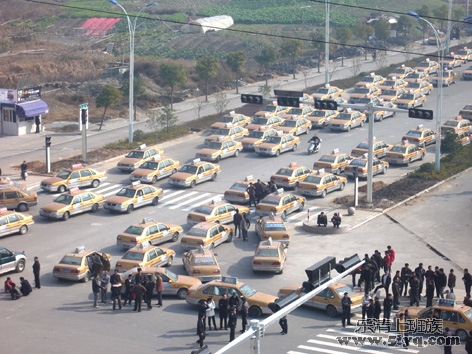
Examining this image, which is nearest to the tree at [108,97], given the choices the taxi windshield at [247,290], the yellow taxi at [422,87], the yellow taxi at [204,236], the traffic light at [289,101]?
the traffic light at [289,101]

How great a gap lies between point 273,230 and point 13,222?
11202mm

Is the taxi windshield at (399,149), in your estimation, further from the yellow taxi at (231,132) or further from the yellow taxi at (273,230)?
the yellow taxi at (273,230)

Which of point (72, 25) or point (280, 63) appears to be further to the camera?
point (72, 25)

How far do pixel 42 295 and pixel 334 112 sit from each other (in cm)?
3555

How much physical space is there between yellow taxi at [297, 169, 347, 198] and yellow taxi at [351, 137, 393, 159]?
586cm

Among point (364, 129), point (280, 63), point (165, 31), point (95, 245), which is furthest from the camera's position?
point (165, 31)

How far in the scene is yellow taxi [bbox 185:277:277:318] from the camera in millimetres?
30047

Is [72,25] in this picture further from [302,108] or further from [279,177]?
[279,177]

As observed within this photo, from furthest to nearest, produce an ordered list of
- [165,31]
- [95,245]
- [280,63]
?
[165,31] < [280,63] < [95,245]

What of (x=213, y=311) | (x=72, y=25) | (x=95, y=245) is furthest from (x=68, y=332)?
(x=72, y=25)

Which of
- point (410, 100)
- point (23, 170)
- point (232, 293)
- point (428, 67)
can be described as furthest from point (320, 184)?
point (428, 67)

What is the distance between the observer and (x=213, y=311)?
28.8 metres

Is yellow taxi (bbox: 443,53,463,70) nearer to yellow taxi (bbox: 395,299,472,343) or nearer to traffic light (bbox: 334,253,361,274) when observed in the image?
yellow taxi (bbox: 395,299,472,343)

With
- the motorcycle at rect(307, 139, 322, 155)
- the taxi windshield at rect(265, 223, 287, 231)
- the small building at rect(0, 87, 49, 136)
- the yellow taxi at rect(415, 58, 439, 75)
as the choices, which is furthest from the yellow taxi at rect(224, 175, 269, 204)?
the yellow taxi at rect(415, 58, 439, 75)
